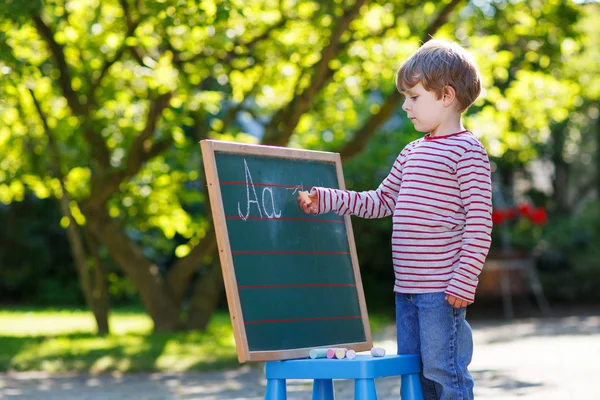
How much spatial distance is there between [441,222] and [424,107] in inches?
18.0

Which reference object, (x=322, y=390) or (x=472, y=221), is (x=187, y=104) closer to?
(x=322, y=390)

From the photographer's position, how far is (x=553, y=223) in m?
16.4

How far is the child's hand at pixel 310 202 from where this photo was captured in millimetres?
4094

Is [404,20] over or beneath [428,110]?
over

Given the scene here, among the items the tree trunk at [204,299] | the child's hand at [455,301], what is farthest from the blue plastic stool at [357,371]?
the tree trunk at [204,299]

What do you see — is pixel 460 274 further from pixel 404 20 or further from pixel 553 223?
pixel 553 223

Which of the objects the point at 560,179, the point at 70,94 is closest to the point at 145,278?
the point at 70,94

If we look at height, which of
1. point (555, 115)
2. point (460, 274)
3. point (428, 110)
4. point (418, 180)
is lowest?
point (460, 274)

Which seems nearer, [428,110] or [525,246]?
[428,110]

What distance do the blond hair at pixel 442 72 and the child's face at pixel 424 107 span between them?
2 centimetres

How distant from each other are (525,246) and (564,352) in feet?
21.3

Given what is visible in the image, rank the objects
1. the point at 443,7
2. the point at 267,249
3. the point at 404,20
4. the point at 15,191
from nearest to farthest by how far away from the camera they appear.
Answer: the point at 267,249 → the point at 443,7 → the point at 404,20 → the point at 15,191

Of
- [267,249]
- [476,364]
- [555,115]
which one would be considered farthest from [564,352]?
[267,249]

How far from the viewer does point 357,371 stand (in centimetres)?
367
